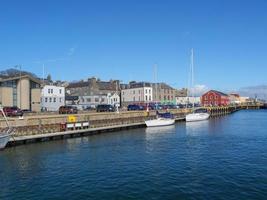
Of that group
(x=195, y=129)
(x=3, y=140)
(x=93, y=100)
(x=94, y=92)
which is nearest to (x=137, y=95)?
(x=94, y=92)

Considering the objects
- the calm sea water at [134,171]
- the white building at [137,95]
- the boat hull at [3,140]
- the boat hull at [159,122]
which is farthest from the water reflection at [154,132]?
the white building at [137,95]

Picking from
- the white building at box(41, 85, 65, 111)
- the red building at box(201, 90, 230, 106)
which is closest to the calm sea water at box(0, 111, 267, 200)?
the white building at box(41, 85, 65, 111)

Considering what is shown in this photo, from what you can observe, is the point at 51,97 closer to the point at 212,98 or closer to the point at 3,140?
the point at 3,140

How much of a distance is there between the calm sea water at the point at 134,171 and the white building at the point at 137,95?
10021 centimetres

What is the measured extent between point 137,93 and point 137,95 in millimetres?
837

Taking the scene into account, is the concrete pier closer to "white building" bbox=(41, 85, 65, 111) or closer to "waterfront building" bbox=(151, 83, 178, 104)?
"white building" bbox=(41, 85, 65, 111)

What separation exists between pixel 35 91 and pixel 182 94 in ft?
363

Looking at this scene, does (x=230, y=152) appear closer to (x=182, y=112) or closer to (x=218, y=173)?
(x=218, y=173)

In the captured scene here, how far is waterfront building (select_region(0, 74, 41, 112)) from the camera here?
80.4 metres

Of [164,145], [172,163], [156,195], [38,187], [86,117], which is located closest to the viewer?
[156,195]

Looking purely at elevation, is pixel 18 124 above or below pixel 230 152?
above

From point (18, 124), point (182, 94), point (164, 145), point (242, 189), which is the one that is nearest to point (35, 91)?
point (18, 124)

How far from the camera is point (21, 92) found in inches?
3344

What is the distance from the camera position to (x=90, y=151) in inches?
1702
